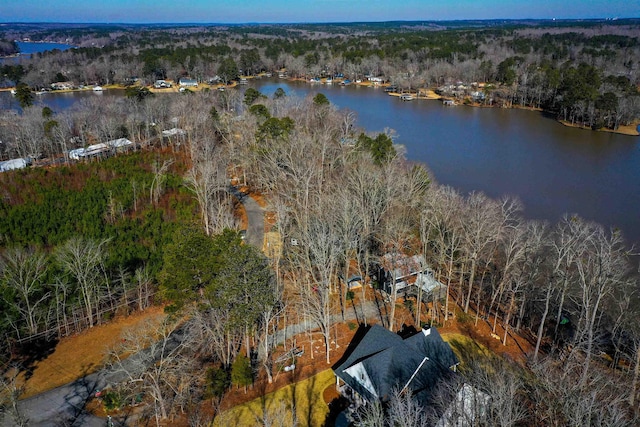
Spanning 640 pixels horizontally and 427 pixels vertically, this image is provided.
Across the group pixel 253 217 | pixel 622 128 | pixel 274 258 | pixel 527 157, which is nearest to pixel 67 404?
pixel 274 258

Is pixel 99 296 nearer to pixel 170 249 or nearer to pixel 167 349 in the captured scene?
pixel 167 349

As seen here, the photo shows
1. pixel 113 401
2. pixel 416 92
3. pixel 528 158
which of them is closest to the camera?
pixel 113 401

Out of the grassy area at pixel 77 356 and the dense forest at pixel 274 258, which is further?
the grassy area at pixel 77 356

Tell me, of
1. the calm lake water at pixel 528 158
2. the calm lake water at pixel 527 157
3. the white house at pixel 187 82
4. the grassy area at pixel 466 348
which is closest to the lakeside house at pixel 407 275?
the grassy area at pixel 466 348

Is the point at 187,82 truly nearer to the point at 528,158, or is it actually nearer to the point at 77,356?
the point at 528,158

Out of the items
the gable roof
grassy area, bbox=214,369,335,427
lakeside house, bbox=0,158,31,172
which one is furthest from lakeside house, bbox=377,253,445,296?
lakeside house, bbox=0,158,31,172

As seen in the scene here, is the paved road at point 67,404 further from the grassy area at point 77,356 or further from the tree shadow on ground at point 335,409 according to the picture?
the tree shadow on ground at point 335,409
